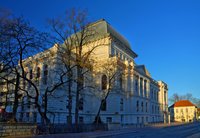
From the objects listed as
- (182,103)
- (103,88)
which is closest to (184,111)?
(182,103)

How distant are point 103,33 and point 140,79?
17.2 meters

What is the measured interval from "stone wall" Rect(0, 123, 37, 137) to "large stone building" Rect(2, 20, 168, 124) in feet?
53.6

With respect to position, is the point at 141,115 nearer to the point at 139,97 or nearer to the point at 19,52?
the point at 139,97

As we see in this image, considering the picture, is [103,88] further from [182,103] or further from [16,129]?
[182,103]

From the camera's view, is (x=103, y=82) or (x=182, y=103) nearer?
(x=103, y=82)

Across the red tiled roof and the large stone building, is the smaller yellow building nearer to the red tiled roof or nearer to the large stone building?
the red tiled roof

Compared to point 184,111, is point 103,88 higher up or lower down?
higher up

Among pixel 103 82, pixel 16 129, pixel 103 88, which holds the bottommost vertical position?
pixel 16 129

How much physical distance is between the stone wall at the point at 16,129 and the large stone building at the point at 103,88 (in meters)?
16.3

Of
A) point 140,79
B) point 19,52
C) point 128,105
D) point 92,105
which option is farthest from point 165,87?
point 19,52

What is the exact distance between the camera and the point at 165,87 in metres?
92.5

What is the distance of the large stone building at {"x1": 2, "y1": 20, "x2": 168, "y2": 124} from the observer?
4178cm

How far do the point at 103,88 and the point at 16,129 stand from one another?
1320 inches

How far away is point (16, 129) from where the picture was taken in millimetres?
20203
